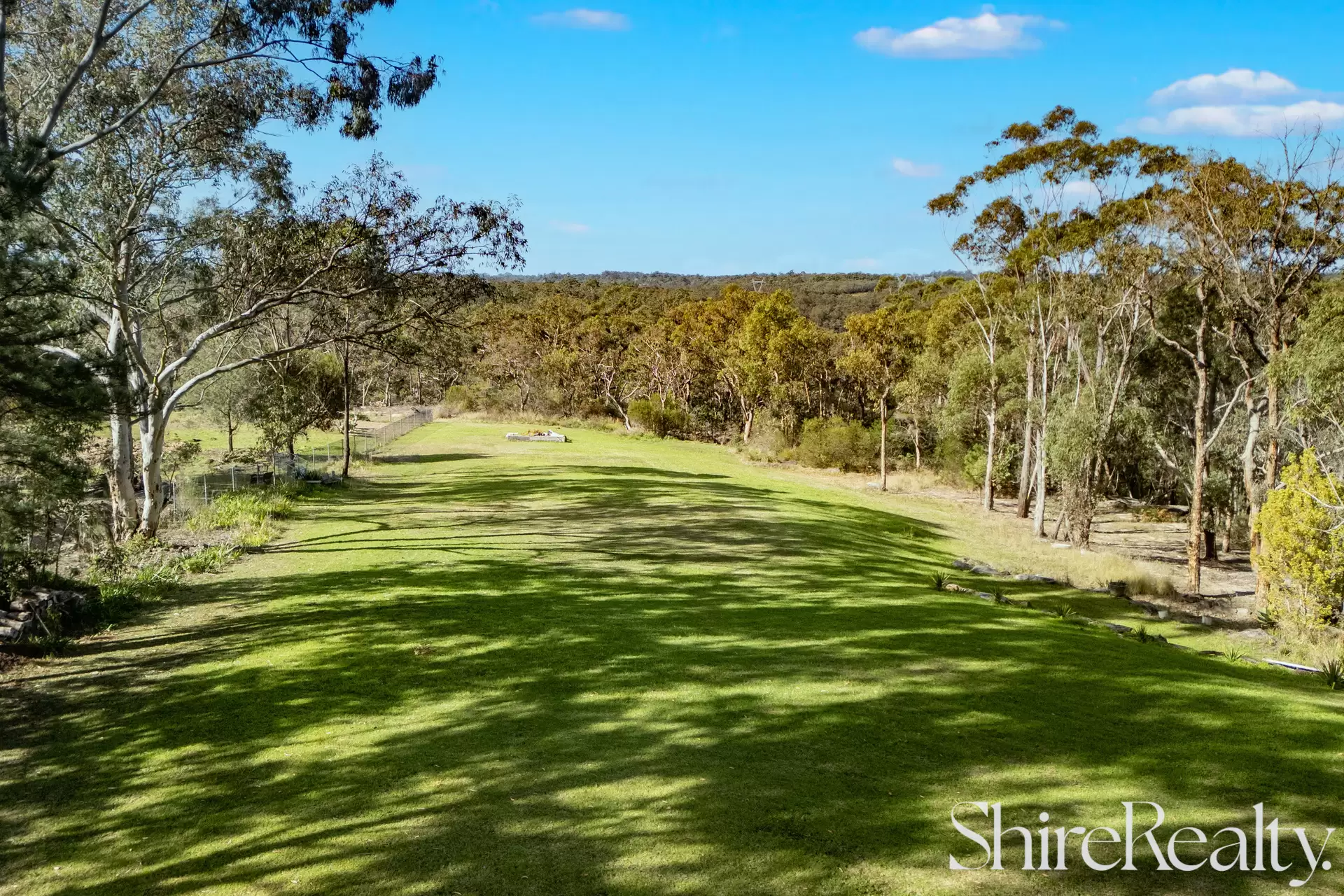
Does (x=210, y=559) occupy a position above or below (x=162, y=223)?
below

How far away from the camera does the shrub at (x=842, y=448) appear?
4638 centimetres

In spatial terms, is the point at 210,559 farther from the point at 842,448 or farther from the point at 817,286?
the point at 817,286

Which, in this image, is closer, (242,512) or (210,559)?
(210,559)

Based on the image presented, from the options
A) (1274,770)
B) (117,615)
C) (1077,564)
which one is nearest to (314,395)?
(117,615)

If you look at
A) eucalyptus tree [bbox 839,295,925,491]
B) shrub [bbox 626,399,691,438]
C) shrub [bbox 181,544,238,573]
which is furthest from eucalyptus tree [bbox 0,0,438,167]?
shrub [bbox 626,399,691,438]

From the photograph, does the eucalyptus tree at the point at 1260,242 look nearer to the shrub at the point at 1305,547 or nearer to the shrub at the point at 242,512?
the shrub at the point at 1305,547

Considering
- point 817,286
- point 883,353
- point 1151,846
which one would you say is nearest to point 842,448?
point 883,353

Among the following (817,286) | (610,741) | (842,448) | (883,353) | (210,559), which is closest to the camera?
(610,741)

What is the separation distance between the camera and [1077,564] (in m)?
23.2

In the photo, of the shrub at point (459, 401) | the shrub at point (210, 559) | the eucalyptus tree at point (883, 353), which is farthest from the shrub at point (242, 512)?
the shrub at point (459, 401)

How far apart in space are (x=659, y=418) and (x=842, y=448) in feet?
52.3

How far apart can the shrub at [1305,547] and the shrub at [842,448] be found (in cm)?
2847

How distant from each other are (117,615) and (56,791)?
5667 millimetres

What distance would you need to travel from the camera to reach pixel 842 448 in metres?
46.3
